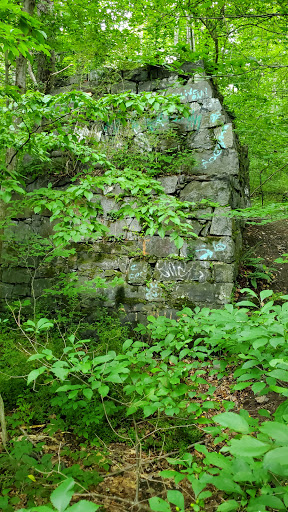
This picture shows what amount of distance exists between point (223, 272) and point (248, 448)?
11.5ft

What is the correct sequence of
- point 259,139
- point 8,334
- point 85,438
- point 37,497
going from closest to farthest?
point 37,497, point 85,438, point 8,334, point 259,139

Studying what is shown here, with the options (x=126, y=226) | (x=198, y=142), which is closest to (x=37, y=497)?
(x=126, y=226)

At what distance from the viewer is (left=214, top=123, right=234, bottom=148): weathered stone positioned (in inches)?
168

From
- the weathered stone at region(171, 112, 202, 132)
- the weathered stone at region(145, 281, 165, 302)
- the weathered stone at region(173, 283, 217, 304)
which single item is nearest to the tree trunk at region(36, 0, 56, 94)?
the weathered stone at region(171, 112, 202, 132)

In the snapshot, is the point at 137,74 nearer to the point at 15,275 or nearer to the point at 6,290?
the point at 15,275

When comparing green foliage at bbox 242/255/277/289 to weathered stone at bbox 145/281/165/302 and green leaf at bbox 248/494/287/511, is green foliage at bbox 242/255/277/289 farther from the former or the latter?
green leaf at bbox 248/494/287/511

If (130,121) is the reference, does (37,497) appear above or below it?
below

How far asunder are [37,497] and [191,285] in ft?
9.48

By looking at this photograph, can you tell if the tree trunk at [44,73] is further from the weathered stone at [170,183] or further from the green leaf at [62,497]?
the green leaf at [62,497]

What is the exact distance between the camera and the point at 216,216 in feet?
13.6

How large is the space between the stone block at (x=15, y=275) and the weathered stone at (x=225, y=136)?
3.80m

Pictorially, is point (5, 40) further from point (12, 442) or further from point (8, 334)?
point (8, 334)

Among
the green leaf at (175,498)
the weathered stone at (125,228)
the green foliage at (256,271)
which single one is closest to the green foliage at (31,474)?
the green leaf at (175,498)

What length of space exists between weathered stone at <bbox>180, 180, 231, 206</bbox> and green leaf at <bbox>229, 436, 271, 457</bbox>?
3.88 m
